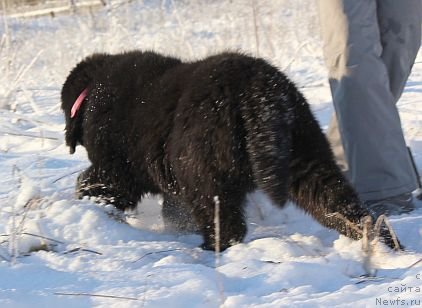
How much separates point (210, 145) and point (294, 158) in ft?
1.29

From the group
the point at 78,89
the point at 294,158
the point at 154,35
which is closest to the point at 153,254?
the point at 294,158

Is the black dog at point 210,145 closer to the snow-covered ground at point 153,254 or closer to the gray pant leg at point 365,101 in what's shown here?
the snow-covered ground at point 153,254

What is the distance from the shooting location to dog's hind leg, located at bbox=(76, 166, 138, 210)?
134 inches

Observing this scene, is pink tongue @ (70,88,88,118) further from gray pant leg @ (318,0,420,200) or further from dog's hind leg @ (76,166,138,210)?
gray pant leg @ (318,0,420,200)

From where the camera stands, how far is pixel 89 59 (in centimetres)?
380

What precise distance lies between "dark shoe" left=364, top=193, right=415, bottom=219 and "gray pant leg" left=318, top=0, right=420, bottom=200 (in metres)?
0.03

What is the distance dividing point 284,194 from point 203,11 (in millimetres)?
9127

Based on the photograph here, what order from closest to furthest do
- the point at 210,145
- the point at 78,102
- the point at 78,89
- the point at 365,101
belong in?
the point at 210,145 → the point at 365,101 → the point at 78,102 → the point at 78,89

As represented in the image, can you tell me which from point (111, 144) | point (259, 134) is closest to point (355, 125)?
point (259, 134)

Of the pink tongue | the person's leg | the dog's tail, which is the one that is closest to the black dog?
the dog's tail

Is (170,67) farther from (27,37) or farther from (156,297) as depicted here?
(27,37)

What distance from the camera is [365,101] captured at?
3293 millimetres

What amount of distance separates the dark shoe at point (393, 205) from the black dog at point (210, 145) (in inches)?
17.7

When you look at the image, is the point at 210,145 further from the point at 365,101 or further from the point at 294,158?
the point at 365,101
